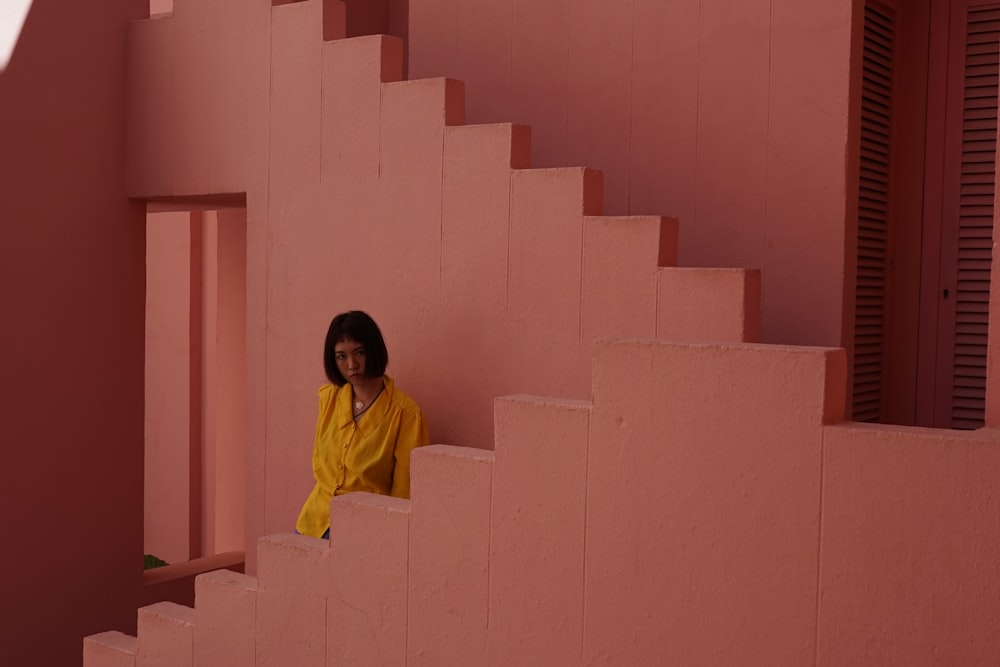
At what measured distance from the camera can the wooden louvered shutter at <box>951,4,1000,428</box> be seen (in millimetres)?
5062

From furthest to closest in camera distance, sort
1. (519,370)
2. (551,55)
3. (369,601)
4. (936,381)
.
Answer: (551,55) → (936,381) → (519,370) → (369,601)

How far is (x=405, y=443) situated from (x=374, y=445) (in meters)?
0.13

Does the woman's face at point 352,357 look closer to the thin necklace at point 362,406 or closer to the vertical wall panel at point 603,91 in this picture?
the thin necklace at point 362,406

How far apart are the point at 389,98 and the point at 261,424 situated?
1.80 metres

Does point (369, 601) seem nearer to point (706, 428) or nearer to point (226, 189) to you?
point (706, 428)

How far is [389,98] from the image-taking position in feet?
17.2

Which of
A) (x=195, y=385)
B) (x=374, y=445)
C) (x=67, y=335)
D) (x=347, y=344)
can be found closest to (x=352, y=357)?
(x=347, y=344)

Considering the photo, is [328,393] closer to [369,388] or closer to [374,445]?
[369,388]

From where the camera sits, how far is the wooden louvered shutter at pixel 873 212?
5.04 metres

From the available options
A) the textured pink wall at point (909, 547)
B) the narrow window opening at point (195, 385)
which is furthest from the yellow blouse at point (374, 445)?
the narrow window opening at point (195, 385)

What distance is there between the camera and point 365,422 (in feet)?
16.4

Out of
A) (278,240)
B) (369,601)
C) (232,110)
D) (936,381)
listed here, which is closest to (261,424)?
(278,240)

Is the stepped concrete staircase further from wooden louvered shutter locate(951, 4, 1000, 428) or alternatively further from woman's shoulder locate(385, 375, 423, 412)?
wooden louvered shutter locate(951, 4, 1000, 428)

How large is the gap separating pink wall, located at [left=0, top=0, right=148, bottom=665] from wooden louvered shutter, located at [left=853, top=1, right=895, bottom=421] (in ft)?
13.2
